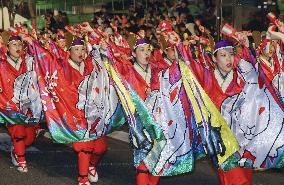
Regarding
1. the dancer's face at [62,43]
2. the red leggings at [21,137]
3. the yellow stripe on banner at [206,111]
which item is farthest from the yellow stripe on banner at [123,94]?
the dancer's face at [62,43]

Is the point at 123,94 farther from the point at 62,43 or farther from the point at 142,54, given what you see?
the point at 62,43

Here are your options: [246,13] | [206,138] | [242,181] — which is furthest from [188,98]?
[246,13]

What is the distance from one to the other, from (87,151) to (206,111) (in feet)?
5.80

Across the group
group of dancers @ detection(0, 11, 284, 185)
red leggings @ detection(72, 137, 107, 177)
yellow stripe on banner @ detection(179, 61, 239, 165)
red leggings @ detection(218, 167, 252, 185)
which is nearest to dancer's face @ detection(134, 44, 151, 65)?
group of dancers @ detection(0, 11, 284, 185)

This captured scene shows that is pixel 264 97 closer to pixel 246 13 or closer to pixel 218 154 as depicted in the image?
pixel 218 154

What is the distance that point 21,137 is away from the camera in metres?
8.62

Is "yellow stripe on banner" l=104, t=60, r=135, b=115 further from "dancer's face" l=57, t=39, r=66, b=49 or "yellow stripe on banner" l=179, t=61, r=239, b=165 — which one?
"dancer's face" l=57, t=39, r=66, b=49

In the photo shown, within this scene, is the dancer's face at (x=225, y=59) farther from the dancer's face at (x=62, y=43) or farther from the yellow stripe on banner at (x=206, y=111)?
the dancer's face at (x=62, y=43)

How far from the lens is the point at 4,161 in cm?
910

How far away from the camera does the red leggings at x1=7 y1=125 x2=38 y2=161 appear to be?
8.53 metres

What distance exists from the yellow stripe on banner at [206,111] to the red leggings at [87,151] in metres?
1.61

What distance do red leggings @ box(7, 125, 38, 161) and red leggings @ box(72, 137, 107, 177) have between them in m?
1.14

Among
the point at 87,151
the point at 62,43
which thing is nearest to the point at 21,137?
the point at 87,151

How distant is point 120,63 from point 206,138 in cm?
143
